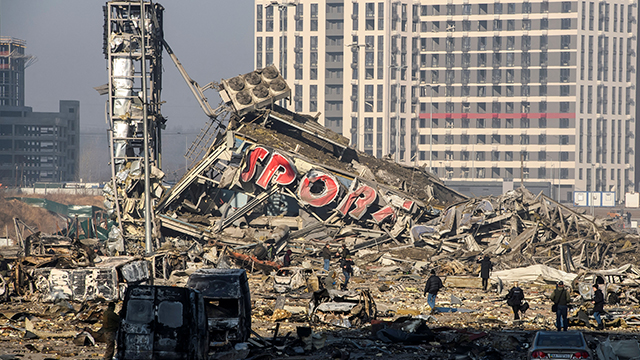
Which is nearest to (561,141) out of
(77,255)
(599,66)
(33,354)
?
(599,66)

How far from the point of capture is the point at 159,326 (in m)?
13.6

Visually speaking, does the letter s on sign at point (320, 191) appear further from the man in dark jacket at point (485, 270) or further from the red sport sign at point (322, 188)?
the man in dark jacket at point (485, 270)

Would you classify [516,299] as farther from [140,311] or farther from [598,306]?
[140,311]

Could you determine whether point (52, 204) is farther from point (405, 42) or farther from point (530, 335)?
point (405, 42)

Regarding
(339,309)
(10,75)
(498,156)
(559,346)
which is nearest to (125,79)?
(339,309)

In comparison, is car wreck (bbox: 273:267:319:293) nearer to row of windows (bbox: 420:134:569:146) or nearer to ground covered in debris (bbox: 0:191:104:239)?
ground covered in debris (bbox: 0:191:104:239)

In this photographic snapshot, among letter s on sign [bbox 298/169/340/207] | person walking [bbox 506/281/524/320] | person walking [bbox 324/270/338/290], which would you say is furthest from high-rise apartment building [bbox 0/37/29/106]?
person walking [bbox 506/281/524/320]

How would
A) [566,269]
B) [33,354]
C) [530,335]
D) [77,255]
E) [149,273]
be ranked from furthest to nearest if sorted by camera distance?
[566,269] < [77,255] < [149,273] < [530,335] < [33,354]

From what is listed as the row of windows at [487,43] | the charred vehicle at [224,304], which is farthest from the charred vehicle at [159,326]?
the row of windows at [487,43]

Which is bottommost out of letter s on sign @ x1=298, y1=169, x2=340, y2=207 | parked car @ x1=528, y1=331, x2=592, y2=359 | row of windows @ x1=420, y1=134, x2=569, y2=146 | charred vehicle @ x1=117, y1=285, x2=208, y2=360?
parked car @ x1=528, y1=331, x2=592, y2=359

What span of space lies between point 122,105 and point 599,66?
4119 inches

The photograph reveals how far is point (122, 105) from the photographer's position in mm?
43781

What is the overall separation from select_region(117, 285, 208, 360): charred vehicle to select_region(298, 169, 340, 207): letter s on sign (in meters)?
29.2

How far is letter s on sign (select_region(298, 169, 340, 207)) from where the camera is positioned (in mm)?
42906
